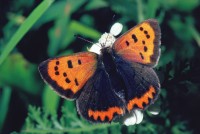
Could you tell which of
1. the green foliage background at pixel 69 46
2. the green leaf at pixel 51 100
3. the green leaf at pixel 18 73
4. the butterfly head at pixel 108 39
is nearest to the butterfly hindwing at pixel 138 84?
the butterfly head at pixel 108 39

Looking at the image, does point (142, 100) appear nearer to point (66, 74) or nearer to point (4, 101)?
point (66, 74)

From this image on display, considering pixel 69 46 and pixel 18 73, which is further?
pixel 69 46

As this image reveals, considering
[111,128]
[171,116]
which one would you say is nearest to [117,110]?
[111,128]

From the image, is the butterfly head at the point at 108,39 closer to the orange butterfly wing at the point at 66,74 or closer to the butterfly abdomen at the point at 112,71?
the butterfly abdomen at the point at 112,71

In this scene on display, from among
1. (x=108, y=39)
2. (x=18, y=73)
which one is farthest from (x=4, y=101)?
(x=108, y=39)

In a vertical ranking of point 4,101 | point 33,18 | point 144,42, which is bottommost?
point 4,101

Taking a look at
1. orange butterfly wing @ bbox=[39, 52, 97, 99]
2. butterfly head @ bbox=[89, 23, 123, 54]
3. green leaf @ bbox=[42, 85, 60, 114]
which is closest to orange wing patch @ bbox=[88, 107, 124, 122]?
orange butterfly wing @ bbox=[39, 52, 97, 99]

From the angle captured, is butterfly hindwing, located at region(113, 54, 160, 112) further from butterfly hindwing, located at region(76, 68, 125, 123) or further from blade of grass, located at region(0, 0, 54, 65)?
blade of grass, located at region(0, 0, 54, 65)
